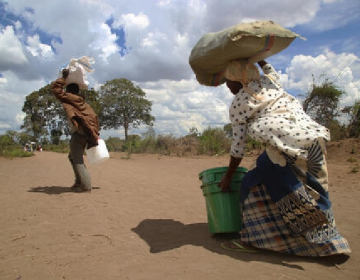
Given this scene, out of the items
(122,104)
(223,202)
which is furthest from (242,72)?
(122,104)

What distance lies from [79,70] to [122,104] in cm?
2268

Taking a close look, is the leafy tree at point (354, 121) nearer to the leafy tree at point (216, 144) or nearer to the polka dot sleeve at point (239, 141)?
the leafy tree at point (216, 144)

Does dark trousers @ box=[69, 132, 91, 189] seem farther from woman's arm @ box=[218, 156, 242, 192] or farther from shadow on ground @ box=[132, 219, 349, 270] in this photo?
woman's arm @ box=[218, 156, 242, 192]

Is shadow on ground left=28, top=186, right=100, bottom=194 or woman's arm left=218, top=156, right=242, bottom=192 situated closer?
woman's arm left=218, top=156, right=242, bottom=192

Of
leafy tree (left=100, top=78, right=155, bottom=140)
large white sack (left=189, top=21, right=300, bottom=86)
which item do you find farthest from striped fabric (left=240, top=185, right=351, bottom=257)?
leafy tree (left=100, top=78, right=155, bottom=140)

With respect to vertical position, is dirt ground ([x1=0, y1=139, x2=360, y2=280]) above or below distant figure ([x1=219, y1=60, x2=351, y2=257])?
below

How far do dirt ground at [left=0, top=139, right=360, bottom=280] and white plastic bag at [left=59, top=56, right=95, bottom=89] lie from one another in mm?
1747

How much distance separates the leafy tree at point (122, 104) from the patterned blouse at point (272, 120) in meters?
25.1

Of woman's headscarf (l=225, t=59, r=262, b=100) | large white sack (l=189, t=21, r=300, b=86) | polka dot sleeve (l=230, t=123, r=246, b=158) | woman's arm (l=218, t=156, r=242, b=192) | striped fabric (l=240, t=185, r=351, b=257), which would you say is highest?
large white sack (l=189, t=21, r=300, b=86)

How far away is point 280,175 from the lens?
8.62 ft

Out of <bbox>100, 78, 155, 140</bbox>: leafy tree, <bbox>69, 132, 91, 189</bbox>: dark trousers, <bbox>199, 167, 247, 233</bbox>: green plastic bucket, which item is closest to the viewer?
<bbox>199, 167, 247, 233</bbox>: green plastic bucket

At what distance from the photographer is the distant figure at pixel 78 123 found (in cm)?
482

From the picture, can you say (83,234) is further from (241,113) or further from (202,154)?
(202,154)

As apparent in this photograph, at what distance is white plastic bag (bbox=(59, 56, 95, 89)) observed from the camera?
504 cm
